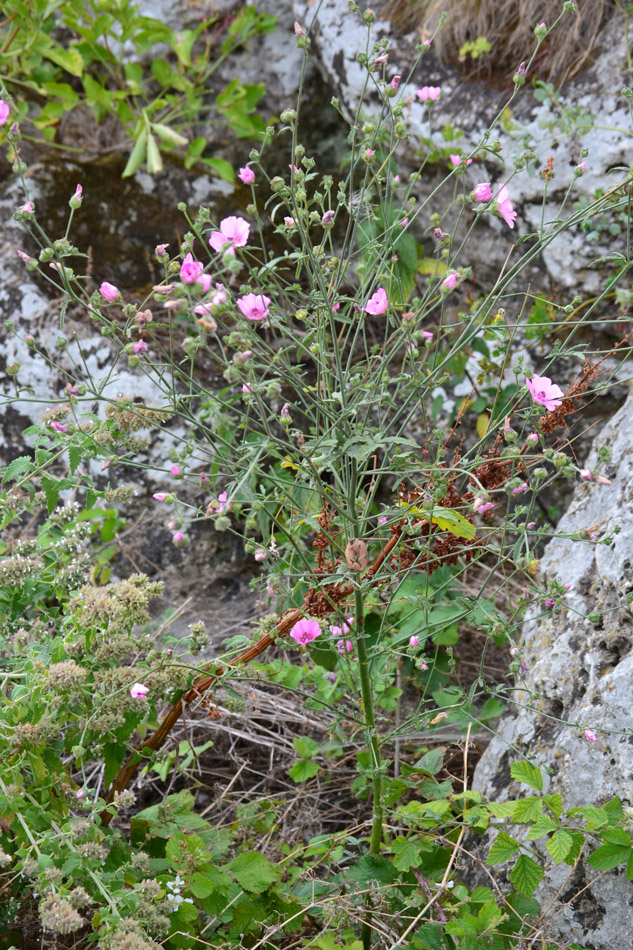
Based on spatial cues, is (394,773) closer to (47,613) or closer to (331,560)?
(331,560)

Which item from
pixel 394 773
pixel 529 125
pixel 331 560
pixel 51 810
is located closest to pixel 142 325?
pixel 331 560

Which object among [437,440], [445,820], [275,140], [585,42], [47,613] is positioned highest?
[585,42]

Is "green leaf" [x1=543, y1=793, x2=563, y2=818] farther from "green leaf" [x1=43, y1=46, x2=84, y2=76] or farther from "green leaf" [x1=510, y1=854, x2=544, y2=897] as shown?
"green leaf" [x1=43, y1=46, x2=84, y2=76]

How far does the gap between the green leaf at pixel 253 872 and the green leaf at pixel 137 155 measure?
2.42 metres

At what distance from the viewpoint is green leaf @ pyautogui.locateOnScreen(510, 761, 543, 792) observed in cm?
144

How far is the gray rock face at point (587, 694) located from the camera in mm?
1490

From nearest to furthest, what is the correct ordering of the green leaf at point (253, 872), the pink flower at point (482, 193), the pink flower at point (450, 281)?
the pink flower at point (450, 281)
the pink flower at point (482, 193)
the green leaf at point (253, 872)

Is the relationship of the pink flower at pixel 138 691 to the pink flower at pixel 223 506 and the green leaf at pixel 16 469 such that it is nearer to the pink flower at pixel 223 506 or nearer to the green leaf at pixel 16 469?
the pink flower at pixel 223 506

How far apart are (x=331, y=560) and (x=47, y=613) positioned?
2.08ft

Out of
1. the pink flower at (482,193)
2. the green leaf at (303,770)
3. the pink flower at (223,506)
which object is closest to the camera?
the pink flower at (223,506)

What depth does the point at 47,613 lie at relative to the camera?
174 cm

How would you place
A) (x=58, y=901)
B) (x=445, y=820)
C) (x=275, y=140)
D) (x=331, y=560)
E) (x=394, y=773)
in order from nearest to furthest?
(x=58, y=901) < (x=445, y=820) < (x=331, y=560) < (x=394, y=773) < (x=275, y=140)

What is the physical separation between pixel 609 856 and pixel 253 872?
663 millimetres

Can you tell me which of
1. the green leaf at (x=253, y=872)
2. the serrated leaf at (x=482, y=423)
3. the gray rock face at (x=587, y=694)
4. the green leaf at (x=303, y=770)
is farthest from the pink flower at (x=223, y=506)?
the serrated leaf at (x=482, y=423)
